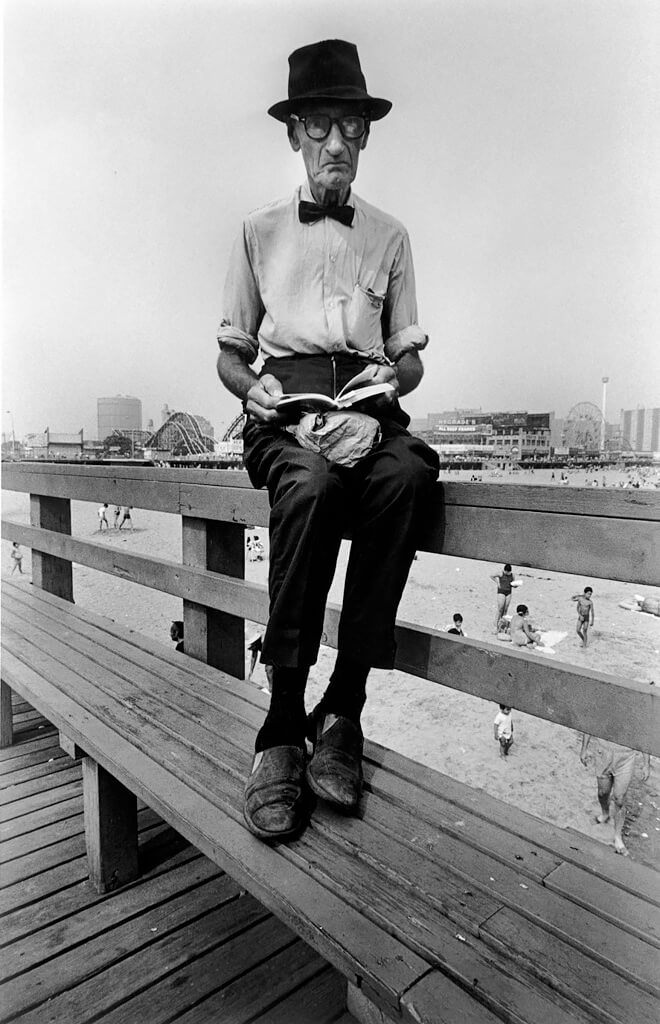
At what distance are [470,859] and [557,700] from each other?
0.30 m

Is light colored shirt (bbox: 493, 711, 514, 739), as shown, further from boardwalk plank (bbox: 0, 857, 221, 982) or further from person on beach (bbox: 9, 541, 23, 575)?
person on beach (bbox: 9, 541, 23, 575)

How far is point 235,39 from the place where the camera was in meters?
1.71

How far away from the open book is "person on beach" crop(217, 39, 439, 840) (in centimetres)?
2

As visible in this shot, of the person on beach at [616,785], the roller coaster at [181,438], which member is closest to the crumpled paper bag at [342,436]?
the roller coaster at [181,438]

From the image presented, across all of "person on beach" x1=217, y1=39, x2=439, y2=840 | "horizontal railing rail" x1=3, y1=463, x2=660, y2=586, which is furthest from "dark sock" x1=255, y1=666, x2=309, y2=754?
"horizontal railing rail" x1=3, y1=463, x2=660, y2=586

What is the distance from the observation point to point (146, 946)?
1.40 meters

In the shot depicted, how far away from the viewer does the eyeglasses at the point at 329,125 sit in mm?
1456

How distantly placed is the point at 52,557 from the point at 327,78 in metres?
2.41

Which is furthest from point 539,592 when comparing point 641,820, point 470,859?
point 470,859

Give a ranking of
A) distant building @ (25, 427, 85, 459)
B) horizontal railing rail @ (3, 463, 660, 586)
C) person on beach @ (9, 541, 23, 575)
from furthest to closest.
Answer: person on beach @ (9, 541, 23, 575), distant building @ (25, 427, 85, 459), horizontal railing rail @ (3, 463, 660, 586)

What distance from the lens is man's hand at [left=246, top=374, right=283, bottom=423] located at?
1375 mm

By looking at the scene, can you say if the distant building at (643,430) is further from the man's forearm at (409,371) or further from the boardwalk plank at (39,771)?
the boardwalk plank at (39,771)

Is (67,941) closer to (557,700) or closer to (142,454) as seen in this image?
(557,700)

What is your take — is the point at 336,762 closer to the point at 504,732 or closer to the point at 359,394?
the point at 359,394
